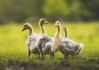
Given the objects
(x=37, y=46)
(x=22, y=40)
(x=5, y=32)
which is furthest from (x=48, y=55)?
(x=5, y=32)

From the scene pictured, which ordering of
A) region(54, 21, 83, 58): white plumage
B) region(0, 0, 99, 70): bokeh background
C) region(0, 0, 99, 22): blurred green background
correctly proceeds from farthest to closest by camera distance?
region(0, 0, 99, 22): blurred green background
region(0, 0, 99, 70): bokeh background
region(54, 21, 83, 58): white plumage

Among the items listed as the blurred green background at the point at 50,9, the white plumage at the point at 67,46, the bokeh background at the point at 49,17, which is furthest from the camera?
the blurred green background at the point at 50,9

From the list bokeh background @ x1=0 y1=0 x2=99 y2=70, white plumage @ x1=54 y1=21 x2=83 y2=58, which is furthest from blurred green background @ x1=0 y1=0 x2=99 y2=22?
white plumage @ x1=54 y1=21 x2=83 y2=58

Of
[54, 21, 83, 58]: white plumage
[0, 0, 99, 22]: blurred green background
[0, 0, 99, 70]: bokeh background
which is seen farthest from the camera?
[0, 0, 99, 22]: blurred green background

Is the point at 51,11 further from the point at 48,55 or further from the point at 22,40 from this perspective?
the point at 48,55

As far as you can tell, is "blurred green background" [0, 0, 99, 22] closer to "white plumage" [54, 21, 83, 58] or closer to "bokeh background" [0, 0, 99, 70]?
"bokeh background" [0, 0, 99, 70]

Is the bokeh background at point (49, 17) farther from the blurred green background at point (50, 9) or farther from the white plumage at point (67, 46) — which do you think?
the white plumage at point (67, 46)

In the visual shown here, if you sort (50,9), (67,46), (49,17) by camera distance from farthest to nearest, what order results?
(50,9)
(49,17)
(67,46)

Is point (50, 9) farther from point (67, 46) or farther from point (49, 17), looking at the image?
point (67, 46)

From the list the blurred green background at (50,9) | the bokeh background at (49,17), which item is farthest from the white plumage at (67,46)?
the blurred green background at (50,9)

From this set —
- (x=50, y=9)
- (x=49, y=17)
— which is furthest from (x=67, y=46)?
(x=50, y=9)

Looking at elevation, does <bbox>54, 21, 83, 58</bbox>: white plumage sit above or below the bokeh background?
below

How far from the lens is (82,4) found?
60.1 meters

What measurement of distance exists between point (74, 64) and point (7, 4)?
4905 centimetres
